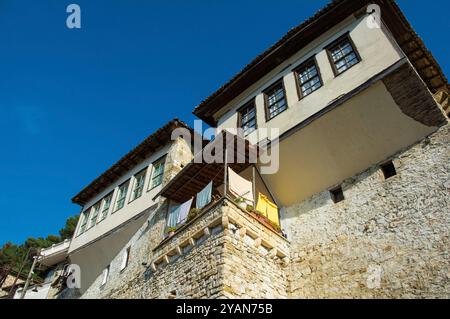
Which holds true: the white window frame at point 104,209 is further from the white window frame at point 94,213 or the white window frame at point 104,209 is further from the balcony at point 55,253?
the balcony at point 55,253

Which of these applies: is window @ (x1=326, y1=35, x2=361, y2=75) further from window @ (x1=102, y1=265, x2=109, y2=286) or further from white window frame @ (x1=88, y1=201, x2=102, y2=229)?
white window frame @ (x1=88, y1=201, x2=102, y2=229)

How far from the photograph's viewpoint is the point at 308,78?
11727 mm

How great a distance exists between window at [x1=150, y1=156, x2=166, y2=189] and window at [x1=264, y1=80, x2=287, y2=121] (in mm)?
5773

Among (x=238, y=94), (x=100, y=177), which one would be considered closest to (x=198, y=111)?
(x=238, y=94)

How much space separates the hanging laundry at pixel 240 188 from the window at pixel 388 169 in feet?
12.3

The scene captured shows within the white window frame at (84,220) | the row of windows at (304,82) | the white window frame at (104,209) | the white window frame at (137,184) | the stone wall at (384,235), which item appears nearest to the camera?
the stone wall at (384,235)

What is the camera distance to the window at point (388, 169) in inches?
376

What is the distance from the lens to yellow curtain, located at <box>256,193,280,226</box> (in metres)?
10.5

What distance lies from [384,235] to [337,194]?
2.14 m

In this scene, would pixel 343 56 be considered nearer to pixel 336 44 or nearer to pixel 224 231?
pixel 336 44

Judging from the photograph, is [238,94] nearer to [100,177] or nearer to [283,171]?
[283,171]

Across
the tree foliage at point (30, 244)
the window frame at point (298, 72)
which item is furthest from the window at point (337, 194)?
the tree foliage at point (30, 244)

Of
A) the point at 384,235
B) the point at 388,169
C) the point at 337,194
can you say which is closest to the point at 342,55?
the point at 388,169

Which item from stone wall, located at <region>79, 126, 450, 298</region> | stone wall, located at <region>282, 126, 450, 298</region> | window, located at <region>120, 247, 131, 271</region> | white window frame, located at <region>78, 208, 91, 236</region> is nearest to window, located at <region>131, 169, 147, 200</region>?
window, located at <region>120, 247, 131, 271</region>
